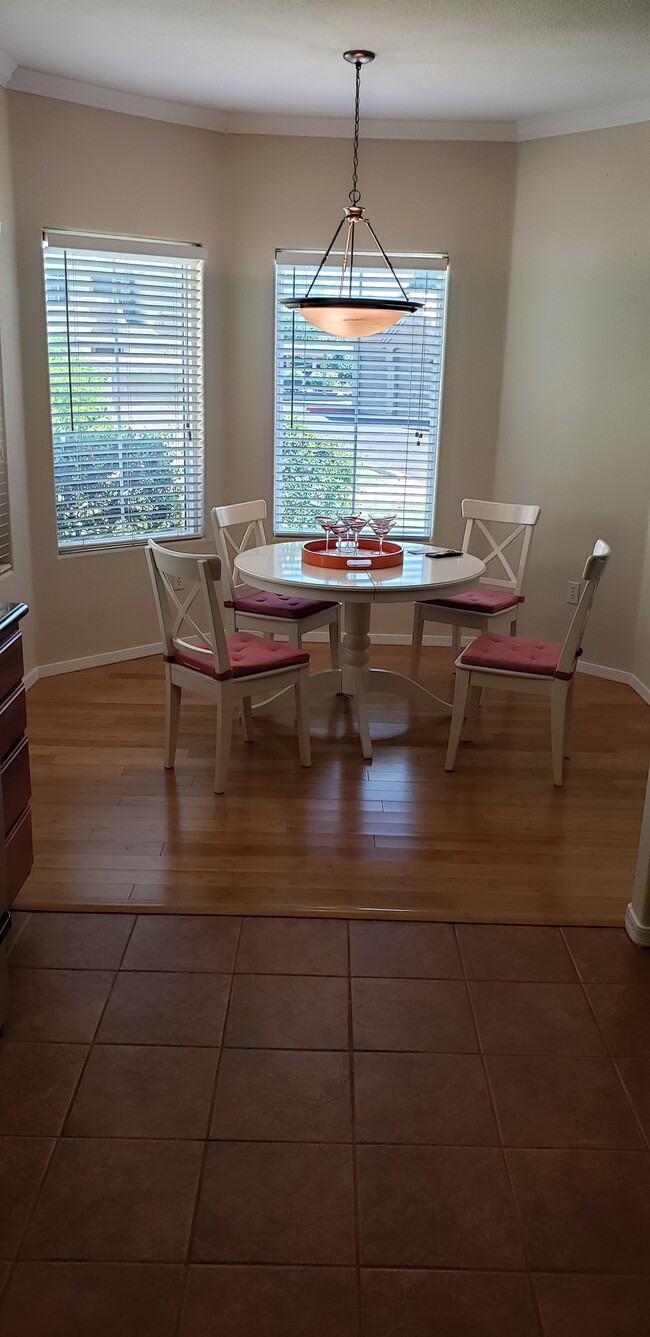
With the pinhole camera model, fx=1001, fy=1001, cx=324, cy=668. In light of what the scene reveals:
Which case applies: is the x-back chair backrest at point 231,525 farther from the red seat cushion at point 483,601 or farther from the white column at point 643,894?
the white column at point 643,894

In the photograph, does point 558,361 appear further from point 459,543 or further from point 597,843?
point 597,843

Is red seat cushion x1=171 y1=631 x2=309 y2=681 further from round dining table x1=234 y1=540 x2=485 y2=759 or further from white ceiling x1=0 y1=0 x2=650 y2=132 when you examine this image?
white ceiling x1=0 y1=0 x2=650 y2=132

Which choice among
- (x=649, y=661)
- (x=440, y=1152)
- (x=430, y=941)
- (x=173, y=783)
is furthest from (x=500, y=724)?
(x=440, y=1152)

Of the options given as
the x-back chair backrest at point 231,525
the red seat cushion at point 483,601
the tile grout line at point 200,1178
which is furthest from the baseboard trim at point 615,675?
the tile grout line at point 200,1178

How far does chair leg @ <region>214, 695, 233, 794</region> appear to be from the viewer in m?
3.69

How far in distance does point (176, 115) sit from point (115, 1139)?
183 inches

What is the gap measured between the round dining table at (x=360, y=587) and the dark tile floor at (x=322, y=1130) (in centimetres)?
136

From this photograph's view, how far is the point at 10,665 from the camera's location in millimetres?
2695

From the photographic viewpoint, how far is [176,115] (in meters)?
4.88

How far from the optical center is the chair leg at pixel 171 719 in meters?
3.91

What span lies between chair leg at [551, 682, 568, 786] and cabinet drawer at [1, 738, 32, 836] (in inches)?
79.2

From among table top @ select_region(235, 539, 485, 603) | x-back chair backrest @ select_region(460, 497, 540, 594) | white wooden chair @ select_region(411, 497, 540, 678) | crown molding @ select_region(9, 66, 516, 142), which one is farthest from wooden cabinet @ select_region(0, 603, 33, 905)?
crown molding @ select_region(9, 66, 516, 142)

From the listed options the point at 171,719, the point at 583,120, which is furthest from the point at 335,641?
the point at 583,120

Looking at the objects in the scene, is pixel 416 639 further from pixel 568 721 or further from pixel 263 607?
pixel 568 721
